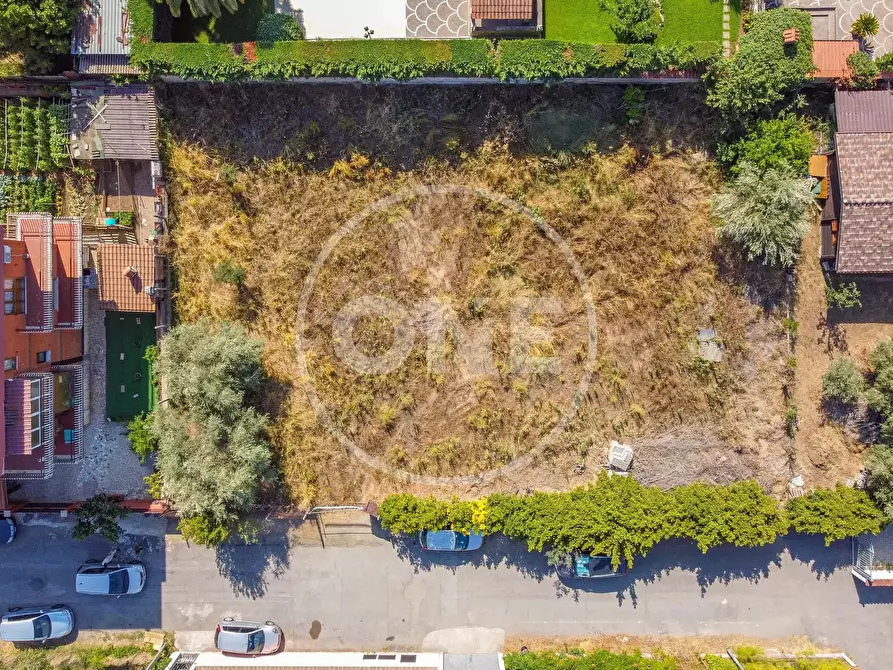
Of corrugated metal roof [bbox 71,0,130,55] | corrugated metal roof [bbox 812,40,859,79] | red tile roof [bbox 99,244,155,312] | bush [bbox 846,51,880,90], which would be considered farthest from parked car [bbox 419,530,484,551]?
bush [bbox 846,51,880,90]

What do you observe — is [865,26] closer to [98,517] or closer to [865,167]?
[865,167]

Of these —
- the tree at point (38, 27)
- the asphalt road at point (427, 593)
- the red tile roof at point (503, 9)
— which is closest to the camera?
the tree at point (38, 27)

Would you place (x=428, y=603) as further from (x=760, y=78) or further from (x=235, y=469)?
(x=760, y=78)

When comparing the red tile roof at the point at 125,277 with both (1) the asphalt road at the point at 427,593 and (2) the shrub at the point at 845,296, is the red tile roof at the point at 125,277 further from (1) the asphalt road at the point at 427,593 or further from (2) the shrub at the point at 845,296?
(2) the shrub at the point at 845,296

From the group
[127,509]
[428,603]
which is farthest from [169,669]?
[428,603]

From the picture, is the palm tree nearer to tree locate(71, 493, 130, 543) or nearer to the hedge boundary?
the hedge boundary

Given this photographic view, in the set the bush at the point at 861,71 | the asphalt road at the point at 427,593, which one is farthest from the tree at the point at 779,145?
the asphalt road at the point at 427,593
